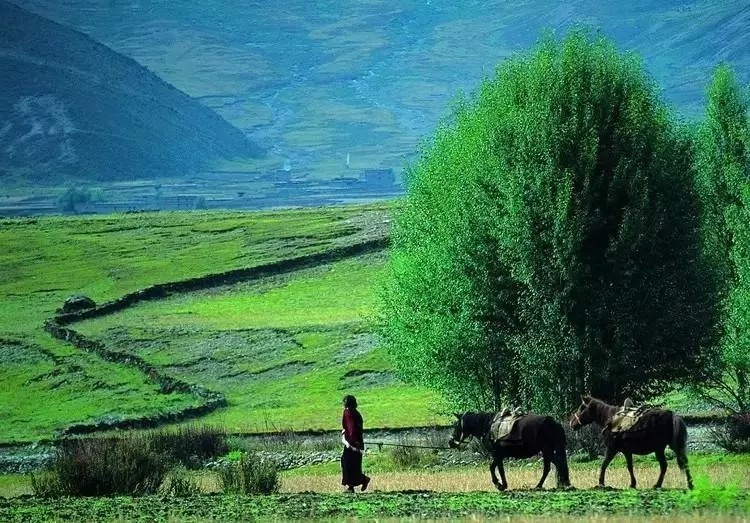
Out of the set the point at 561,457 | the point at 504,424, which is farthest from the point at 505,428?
the point at 561,457

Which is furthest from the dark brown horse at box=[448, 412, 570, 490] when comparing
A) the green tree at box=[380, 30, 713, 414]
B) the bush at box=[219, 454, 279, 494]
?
the green tree at box=[380, 30, 713, 414]

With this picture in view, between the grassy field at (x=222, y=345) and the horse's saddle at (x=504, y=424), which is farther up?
the grassy field at (x=222, y=345)

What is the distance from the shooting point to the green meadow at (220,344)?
8675 centimetres

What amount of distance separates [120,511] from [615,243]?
2626 centimetres

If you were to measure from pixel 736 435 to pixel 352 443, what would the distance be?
73.6 ft

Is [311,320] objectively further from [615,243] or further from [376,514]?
[376,514]

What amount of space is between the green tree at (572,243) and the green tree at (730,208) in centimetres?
368

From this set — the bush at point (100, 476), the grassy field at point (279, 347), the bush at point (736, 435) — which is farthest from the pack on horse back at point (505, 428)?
the grassy field at point (279, 347)

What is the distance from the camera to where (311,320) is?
116m

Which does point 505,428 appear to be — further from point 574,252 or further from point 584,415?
point 574,252

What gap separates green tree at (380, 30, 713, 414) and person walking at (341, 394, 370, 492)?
1595cm

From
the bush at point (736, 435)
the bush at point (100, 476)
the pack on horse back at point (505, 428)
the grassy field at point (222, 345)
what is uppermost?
the grassy field at point (222, 345)

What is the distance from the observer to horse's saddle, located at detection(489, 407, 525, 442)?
35.1 m

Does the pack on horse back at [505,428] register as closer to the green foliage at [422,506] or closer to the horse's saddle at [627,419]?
the green foliage at [422,506]
